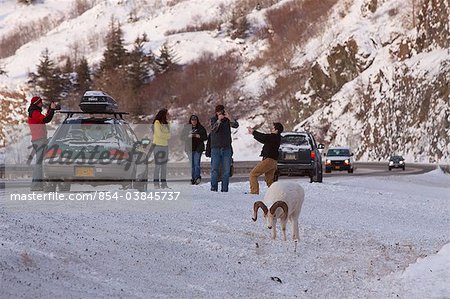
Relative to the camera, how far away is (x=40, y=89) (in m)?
104

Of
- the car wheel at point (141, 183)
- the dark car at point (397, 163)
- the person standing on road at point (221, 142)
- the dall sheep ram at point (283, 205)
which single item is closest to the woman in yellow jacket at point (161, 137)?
the person standing on road at point (221, 142)

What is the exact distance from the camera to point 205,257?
974 centimetres

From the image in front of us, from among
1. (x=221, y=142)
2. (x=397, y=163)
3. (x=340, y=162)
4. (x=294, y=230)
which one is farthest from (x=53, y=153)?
(x=397, y=163)

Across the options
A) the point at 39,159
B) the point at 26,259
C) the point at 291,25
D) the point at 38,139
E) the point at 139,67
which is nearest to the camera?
the point at 26,259

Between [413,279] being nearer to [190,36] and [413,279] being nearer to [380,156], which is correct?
[380,156]

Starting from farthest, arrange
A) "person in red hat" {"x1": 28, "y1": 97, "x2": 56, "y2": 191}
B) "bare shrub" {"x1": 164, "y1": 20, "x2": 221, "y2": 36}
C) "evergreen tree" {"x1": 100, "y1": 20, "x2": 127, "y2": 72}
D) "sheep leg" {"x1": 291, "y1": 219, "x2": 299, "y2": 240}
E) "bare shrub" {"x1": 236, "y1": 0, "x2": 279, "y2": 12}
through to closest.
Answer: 1. "bare shrub" {"x1": 236, "y1": 0, "x2": 279, "y2": 12}
2. "bare shrub" {"x1": 164, "y1": 20, "x2": 221, "y2": 36}
3. "evergreen tree" {"x1": 100, "y1": 20, "x2": 127, "y2": 72}
4. "person in red hat" {"x1": 28, "y1": 97, "x2": 56, "y2": 191}
5. "sheep leg" {"x1": 291, "y1": 219, "x2": 299, "y2": 240}

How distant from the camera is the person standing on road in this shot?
16.4 meters

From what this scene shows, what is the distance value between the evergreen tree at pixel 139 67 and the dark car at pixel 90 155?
8546 cm

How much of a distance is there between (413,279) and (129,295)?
12.0 feet

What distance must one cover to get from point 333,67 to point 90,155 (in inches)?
2694

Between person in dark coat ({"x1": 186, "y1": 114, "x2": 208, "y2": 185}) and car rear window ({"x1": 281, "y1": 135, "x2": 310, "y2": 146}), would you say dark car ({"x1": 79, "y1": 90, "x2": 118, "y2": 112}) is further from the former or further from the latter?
car rear window ({"x1": 281, "y1": 135, "x2": 310, "y2": 146})

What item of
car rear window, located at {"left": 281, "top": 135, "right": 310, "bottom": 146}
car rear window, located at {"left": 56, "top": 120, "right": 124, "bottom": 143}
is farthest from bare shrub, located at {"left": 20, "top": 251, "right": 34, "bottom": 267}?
car rear window, located at {"left": 281, "top": 135, "right": 310, "bottom": 146}

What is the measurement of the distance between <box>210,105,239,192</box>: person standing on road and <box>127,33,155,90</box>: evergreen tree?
84.1m

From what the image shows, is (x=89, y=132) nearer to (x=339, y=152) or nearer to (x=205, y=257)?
(x=205, y=257)
